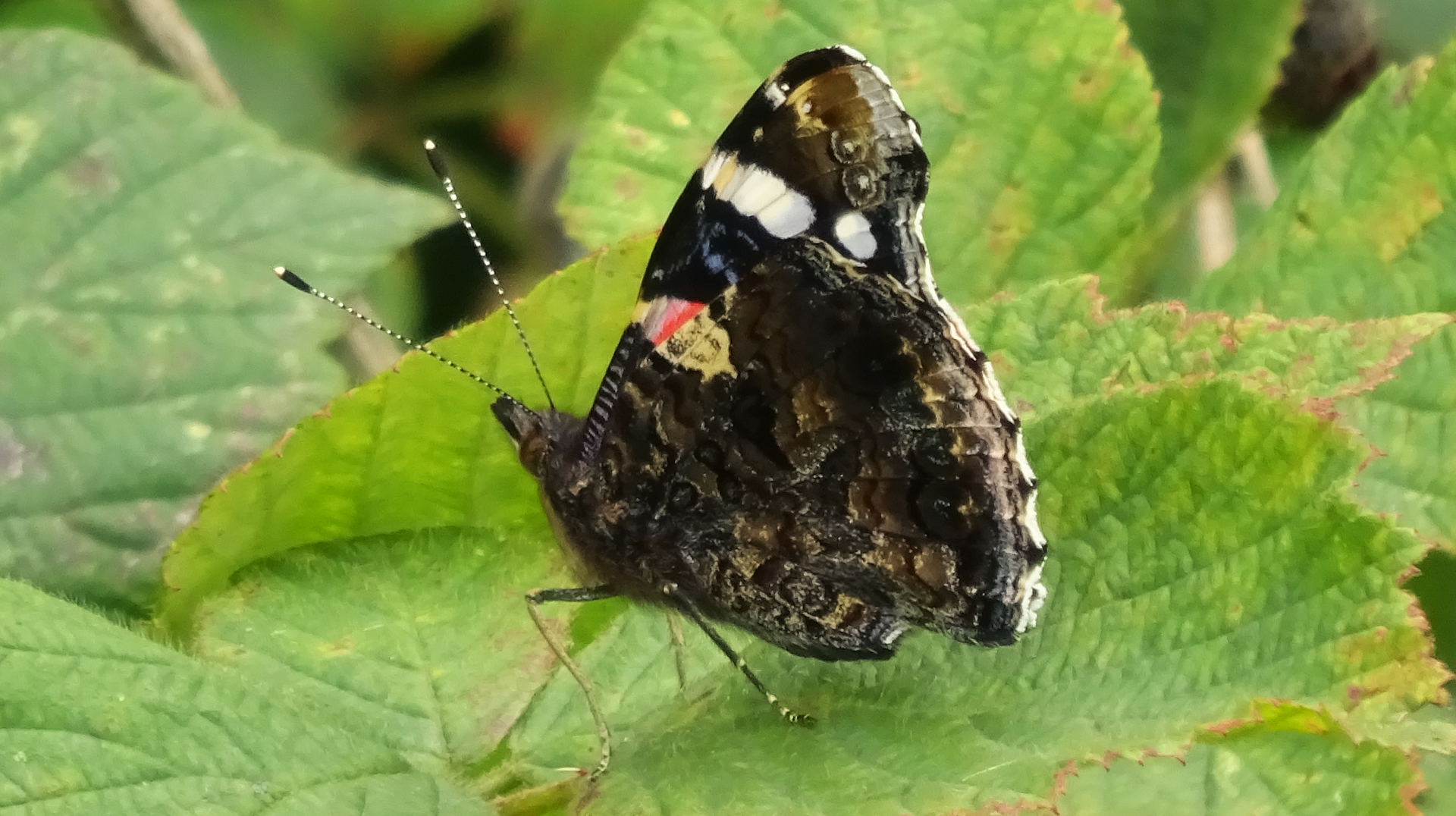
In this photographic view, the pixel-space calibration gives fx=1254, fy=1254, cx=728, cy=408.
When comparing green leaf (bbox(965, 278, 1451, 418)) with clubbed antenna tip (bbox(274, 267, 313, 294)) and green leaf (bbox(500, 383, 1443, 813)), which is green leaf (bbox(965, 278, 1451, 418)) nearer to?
green leaf (bbox(500, 383, 1443, 813))

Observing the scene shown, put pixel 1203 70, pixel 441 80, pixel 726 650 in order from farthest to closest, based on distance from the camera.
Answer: pixel 441 80, pixel 1203 70, pixel 726 650

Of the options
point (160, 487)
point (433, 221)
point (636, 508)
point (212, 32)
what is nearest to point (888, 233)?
point (636, 508)

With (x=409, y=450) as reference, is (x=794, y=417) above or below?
above

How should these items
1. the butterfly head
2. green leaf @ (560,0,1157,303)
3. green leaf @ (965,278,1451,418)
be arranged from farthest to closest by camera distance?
green leaf @ (560,0,1157,303) → the butterfly head → green leaf @ (965,278,1451,418)

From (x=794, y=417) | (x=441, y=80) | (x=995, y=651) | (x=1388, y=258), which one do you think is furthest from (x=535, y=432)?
(x=441, y=80)

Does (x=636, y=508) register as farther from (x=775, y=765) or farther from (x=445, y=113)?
(x=445, y=113)

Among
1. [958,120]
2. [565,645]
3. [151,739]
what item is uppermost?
→ [958,120]

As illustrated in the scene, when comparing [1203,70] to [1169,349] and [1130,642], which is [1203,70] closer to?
[1169,349]

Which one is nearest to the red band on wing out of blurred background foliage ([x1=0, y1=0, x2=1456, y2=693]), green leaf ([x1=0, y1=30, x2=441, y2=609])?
green leaf ([x1=0, y1=30, x2=441, y2=609])
